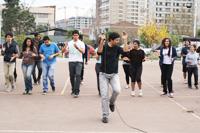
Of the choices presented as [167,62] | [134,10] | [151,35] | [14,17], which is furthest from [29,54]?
[134,10]

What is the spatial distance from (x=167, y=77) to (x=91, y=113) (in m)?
4.22

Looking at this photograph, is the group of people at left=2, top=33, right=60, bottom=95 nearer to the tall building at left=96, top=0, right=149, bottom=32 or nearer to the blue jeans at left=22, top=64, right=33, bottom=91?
the blue jeans at left=22, top=64, right=33, bottom=91

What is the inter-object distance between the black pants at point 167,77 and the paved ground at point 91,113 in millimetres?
373

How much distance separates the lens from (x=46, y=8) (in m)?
165

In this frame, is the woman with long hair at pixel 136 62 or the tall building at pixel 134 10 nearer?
A: the woman with long hair at pixel 136 62

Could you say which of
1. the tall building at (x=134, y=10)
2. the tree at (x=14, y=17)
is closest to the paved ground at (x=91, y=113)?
the tree at (x=14, y=17)

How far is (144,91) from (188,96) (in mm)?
1774

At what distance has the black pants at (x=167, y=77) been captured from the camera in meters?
15.0

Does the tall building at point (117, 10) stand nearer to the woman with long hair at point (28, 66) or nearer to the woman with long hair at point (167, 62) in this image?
the woman with long hair at point (167, 62)

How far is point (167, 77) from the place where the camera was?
1505 cm

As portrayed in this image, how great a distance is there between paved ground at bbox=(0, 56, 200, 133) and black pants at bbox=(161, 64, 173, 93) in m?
0.37

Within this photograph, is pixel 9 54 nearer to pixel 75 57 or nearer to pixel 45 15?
pixel 75 57

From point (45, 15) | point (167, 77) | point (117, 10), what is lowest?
point (167, 77)

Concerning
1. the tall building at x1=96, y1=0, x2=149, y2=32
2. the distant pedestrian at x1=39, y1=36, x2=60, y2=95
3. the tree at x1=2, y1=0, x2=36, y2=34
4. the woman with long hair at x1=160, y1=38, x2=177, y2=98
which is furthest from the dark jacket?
the tall building at x1=96, y1=0, x2=149, y2=32
